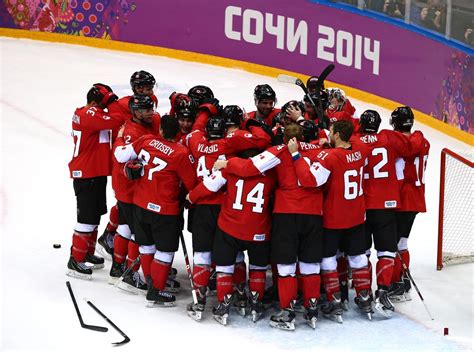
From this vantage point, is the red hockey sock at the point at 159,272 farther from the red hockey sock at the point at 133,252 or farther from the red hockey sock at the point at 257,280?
the red hockey sock at the point at 257,280

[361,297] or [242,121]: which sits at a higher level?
[242,121]

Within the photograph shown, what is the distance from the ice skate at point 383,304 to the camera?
654cm

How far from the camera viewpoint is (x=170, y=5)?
12766 mm

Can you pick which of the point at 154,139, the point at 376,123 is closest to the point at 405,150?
the point at 376,123

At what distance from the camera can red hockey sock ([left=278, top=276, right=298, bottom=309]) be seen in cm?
620

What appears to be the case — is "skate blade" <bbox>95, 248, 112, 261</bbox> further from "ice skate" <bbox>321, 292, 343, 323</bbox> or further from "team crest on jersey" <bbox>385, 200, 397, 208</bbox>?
"team crest on jersey" <bbox>385, 200, 397, 208</bbox>

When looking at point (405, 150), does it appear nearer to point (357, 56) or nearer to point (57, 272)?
point (57, 272)

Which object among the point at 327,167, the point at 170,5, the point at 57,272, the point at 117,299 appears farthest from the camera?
the point at 170,5

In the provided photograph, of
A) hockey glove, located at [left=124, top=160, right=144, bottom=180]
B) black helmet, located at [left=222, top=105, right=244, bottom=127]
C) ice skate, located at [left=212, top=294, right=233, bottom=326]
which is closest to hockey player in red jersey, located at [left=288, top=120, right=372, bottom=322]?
black helmet, located at [left=222, top=105, right=244, bottom=127]

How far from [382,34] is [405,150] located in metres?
5.49

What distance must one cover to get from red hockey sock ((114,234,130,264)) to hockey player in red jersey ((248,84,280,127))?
4.53 feet

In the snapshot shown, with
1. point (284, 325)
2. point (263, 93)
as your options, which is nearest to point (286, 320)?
point (284, 325)

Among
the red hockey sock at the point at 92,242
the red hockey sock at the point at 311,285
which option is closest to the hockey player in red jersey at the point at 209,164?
the red hockey sock at the point at 311,285

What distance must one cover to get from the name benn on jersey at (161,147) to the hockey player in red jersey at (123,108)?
608 mm
